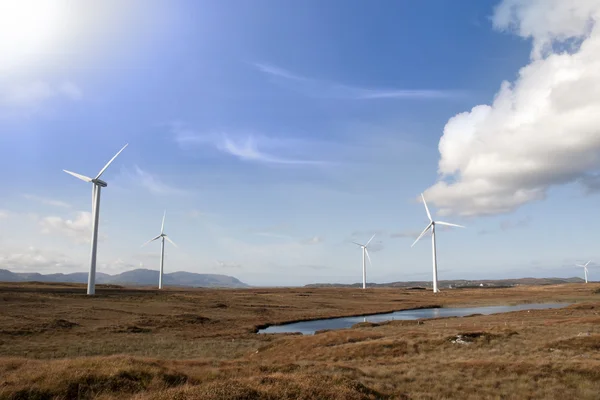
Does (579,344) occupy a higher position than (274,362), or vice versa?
(579,344)

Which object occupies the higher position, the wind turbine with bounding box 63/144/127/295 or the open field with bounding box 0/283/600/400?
the wind turbine with bounding box 63/144/127/295

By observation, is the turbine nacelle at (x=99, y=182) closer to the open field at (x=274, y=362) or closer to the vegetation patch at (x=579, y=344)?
the open field at (x=274, y=362)

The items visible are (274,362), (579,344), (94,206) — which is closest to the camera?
(274,362)

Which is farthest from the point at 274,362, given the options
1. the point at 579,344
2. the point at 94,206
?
the point at 94,206

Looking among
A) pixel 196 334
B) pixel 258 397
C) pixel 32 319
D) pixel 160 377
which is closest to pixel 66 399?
pixel 160 377

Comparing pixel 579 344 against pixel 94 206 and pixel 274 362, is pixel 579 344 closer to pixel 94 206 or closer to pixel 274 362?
pixel 274 362

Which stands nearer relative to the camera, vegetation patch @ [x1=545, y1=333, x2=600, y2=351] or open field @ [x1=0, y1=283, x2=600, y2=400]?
open field @ [x1=0, y1=283, x2=600, y2=400]

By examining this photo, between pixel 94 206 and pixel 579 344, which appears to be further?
pixel 94 206

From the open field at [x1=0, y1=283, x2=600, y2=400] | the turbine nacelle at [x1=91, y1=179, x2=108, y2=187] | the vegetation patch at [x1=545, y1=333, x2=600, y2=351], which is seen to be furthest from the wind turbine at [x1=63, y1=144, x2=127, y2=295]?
the vegetation patch at [x1=545, y1=333, x2=600, y2=351]

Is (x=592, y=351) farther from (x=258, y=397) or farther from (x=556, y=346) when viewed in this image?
(x=258, y=397)

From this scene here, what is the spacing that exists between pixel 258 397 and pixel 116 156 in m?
98.9

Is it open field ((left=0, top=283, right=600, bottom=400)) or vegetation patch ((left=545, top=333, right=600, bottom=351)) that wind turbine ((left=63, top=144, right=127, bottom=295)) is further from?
vegetation patch ((left=545, top=333, right=600, bottom=351))

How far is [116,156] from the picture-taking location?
4003 inches

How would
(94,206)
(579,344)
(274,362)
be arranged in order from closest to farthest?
(274,362), (579,344), (94,206)
